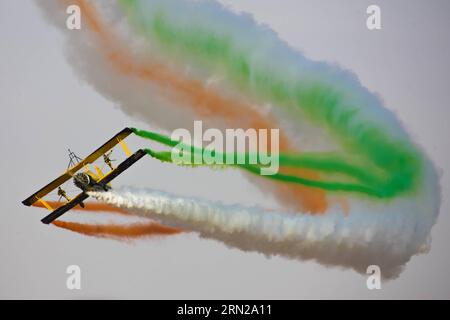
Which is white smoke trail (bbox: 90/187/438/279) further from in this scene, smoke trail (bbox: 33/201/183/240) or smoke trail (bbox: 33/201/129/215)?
smoke trail (bbox: 33/201/129/215)

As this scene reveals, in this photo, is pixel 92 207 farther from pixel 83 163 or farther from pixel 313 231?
pixel 313 231

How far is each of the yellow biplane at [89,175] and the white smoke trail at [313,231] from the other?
6.11ft

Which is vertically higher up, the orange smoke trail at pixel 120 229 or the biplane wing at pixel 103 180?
the biplane wing at pixel 103 180

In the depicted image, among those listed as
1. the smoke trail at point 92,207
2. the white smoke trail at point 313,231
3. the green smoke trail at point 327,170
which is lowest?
the white smoke trail at point 313,231

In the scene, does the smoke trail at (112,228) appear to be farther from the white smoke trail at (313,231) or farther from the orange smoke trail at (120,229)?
the white smoke trail at (313,231)

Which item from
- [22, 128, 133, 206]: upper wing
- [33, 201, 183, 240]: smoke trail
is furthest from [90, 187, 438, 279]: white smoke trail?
[22, 128, 133, 206]: upper wing

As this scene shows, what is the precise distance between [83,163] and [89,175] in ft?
5.16

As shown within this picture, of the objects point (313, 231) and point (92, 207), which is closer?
point (313, 231)

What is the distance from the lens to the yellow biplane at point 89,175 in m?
37.5

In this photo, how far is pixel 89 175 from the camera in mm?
37969

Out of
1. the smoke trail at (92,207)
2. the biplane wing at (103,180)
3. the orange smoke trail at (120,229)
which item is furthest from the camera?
the orange smoke trail at (120,229)

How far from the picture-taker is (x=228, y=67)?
3938cm

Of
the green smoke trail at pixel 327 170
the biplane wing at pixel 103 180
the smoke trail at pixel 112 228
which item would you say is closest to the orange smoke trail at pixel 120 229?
the smoke trail at pixel 112 228

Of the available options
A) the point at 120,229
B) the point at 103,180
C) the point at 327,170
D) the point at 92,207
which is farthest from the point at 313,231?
the point at 92,207
